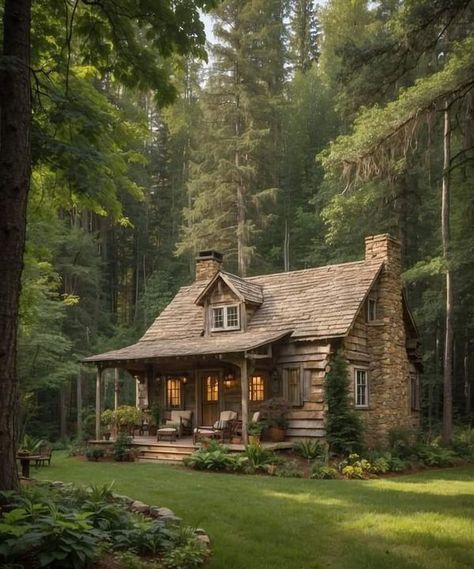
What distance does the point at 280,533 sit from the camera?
7.58 meters

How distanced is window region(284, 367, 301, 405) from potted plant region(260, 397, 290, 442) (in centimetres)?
38

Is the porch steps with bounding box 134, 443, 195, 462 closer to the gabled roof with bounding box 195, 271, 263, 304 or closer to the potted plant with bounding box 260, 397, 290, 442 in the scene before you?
the potted plant with bounding box 260, 397, 290, 442

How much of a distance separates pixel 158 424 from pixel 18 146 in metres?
15.6

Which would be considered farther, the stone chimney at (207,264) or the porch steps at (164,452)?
the stone chimney at (207,264)

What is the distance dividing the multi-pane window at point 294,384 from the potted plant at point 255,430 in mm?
1381

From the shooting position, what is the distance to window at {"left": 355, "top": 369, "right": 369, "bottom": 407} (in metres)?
18.8

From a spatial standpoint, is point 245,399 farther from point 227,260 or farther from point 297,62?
point 297,62

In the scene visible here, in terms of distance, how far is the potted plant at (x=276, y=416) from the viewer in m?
17.7

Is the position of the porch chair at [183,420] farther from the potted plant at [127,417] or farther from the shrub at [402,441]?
the shrub at [402,441]

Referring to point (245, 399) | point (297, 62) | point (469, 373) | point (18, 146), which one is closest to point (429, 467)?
point (245, 399)

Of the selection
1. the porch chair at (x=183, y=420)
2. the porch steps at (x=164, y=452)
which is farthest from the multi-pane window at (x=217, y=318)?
the porch steps at (x=164, y=452)

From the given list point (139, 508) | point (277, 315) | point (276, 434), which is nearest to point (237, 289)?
point (277, 315)

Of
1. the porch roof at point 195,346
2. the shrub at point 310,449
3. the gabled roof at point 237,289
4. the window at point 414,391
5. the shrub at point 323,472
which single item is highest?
the gabled roof at point 237,289

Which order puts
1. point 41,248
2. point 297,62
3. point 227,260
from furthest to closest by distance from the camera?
point 297,62, point 227,260, point 41,248
